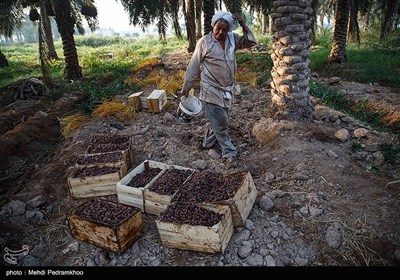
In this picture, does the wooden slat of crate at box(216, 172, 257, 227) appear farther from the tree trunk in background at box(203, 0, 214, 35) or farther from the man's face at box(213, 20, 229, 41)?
the tree trunk in background at box(203, 0, 214, 35)

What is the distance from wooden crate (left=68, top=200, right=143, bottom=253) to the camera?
103 inches

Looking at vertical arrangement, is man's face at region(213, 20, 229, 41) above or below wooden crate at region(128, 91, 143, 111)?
above

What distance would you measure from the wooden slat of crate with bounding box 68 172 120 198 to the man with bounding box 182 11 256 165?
146cm

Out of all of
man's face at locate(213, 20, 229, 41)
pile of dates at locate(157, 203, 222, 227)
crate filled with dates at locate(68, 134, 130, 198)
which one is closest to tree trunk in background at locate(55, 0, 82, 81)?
crate filled with dates at locate(68, 134, 130, 198)

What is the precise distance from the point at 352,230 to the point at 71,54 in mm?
10087

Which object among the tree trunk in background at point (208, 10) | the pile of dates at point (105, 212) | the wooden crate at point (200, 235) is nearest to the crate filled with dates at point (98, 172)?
the pile of dates at point (105, 212)

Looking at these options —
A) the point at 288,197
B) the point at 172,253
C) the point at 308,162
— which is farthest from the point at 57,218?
the point at 308,162

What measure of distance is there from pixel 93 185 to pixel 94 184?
0.06 ft

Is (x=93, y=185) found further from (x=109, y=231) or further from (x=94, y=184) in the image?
(x=109, y=231)

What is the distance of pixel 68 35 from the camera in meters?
9.92

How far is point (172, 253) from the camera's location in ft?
→ 8.91

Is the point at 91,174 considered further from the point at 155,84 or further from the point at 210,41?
the point at 155,84

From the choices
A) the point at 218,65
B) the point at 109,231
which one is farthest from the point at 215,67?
the point at 109,231

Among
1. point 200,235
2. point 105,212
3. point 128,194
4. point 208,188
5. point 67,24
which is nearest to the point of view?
point 200,235
